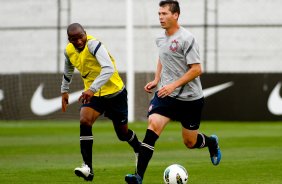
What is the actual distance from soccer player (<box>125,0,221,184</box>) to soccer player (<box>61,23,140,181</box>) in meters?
0.78

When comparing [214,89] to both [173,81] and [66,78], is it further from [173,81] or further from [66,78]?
[173,81]

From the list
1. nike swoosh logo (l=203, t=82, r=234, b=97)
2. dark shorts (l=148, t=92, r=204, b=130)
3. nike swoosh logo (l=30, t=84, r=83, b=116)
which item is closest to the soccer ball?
dark shorts (l=148, t=92, r=204, b=130)

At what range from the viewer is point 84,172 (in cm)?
1133

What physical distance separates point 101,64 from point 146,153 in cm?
164

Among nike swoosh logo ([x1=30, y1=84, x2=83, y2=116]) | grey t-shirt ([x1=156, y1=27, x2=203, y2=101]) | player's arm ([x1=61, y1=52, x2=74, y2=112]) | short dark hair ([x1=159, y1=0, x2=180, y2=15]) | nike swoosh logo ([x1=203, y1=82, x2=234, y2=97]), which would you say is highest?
short dark hair ([x1=159, y1=0, x2=180, y2=15])

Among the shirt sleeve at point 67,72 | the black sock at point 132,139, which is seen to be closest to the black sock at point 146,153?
the shirt sleeve at point 67,72

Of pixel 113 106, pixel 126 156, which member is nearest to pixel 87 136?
pixel 113 106

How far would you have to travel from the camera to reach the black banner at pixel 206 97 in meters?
27.8

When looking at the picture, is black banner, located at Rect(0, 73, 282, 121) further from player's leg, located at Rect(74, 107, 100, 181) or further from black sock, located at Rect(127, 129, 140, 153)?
player's leg, located at Rect(74, 107, 100, 181)

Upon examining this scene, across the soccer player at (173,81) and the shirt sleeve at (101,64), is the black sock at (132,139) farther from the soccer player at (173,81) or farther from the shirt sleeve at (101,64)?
the soccer player at (173,81)

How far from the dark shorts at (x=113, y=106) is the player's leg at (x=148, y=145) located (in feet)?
5.06

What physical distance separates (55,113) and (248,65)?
8718 mm

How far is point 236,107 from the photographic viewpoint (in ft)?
92.5

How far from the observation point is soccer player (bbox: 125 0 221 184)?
10742 mm
